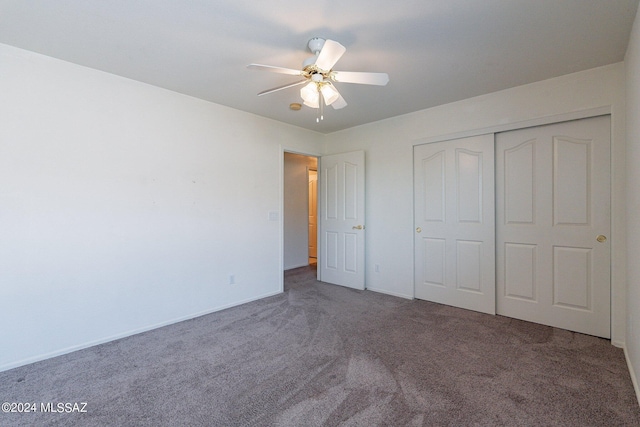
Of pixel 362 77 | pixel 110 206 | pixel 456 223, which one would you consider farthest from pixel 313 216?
pixel 362 77

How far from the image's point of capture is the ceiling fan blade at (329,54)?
175 cm

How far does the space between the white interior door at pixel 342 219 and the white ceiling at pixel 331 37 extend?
1549mm

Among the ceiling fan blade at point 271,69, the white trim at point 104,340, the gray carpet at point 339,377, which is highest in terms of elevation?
the ceiling fan blade at point 271,69

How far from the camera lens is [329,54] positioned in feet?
6.05

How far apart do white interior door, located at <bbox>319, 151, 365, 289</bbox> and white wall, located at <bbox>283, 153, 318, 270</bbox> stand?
1.26 meters

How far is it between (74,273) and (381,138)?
3.72 metres

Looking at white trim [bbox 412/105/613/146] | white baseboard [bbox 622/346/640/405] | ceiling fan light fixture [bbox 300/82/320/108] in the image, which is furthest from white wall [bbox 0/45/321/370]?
white baseboard [bbox 622/346/640/405]

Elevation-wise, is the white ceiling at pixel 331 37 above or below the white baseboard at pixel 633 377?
above

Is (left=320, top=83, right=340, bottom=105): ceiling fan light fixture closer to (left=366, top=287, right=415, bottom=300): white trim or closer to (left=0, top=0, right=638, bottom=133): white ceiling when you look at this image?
(left=0, top=0, right=638, bottom=133): white ceiling

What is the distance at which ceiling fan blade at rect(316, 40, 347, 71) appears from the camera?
175cm

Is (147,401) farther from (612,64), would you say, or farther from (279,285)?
(612,64)

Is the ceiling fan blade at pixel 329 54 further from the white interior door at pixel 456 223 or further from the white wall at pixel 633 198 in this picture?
the white interior door at pixel 456 223

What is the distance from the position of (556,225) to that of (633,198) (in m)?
0.86

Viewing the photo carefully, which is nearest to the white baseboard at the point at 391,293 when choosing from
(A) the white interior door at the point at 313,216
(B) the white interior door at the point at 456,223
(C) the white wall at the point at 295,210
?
(B) the white interior door at the point at 456,223
